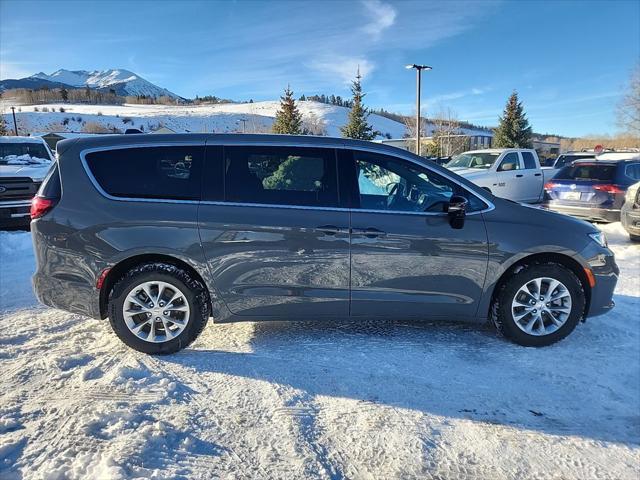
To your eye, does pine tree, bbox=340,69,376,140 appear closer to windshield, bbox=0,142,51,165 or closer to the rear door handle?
windshield, bbox=0,142,51,165

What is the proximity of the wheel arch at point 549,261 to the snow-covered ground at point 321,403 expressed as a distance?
46cm

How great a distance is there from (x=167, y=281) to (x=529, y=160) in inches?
506

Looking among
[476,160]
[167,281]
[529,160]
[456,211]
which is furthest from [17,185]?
[529,160]

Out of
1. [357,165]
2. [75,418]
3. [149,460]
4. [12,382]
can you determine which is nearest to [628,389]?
[357,165]

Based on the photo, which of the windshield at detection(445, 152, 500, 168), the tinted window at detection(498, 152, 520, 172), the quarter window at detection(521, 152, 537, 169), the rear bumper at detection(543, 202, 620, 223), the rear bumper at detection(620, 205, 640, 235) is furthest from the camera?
the quarter window at detection(521, 152, 537, 169)

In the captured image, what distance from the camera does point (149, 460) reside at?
7.72ft

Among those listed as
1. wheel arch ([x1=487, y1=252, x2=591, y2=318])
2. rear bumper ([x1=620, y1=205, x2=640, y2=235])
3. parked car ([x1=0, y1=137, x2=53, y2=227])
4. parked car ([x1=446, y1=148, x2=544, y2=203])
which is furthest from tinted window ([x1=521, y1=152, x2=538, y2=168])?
parked car ([x1=0, y1=137, x2=53, y2=227])

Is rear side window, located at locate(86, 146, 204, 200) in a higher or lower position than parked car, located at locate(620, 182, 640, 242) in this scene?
higher

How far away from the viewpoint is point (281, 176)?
366 centimetres

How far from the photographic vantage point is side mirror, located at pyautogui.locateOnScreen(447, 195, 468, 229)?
3.58 m

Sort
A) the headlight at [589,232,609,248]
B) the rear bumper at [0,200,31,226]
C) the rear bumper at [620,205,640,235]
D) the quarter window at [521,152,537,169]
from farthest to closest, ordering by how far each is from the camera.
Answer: the quarter window at [521,152,537,169], the rear bumper at [0,200,31,226], the rear bumper at [620,205,640,235], the headlight at [589,232,609,248]

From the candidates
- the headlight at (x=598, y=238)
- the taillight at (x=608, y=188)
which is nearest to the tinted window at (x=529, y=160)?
the taillight at (x=608, y=188)

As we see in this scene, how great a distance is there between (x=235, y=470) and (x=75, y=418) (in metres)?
1.16

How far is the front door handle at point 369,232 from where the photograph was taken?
140 inches
